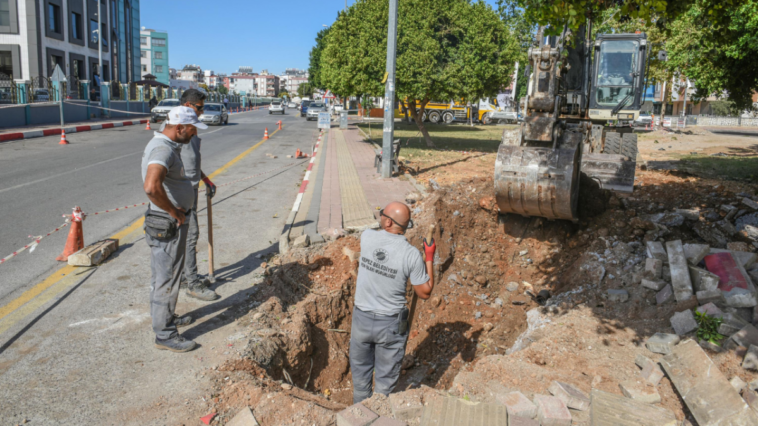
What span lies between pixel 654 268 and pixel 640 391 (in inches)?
90.3

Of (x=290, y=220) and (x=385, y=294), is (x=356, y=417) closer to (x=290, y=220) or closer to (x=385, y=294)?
(x=385, y=294)

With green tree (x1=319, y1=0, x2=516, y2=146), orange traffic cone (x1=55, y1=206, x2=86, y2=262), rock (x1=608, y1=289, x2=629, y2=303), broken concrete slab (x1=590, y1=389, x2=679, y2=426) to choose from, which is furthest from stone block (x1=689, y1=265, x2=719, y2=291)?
green tree (x1=319, y1=0, x2=516, y2=146)

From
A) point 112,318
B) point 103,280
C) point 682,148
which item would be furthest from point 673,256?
point 682,148

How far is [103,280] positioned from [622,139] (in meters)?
10.6

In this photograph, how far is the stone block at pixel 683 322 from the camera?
15.8ft

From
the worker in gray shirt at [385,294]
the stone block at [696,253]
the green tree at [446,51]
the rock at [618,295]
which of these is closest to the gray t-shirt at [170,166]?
the worker in gray shirt at [385,294]

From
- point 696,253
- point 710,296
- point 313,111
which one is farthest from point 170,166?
point 313,111

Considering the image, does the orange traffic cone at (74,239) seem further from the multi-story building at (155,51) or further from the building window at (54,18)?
the multi-story building at (155,51)

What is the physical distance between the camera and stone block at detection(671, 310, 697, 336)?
481 cm

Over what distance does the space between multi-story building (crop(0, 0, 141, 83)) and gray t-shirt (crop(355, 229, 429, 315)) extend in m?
39.2

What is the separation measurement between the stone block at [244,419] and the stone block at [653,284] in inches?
171

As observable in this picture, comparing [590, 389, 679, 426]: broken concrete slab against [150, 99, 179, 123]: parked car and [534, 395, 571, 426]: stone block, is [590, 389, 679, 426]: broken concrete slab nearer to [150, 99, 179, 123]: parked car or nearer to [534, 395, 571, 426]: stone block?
[534, 395, 571, 426]: stone block

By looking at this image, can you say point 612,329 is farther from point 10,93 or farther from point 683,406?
point 10,93

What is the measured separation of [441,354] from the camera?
6.09 metres
